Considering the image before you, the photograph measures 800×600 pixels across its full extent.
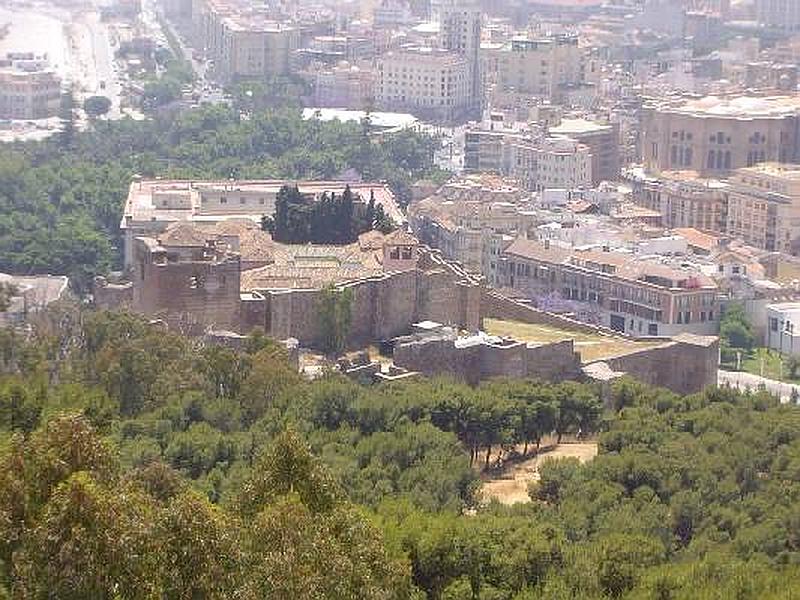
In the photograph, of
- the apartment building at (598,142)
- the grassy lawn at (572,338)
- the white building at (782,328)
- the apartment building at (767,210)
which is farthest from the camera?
the apartment building at (598,142)

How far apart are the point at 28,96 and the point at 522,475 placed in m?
52.9

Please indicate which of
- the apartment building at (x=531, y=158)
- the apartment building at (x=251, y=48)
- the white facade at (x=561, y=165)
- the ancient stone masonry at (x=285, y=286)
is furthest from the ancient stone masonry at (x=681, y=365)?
the apartment building at (x=251, y=48)

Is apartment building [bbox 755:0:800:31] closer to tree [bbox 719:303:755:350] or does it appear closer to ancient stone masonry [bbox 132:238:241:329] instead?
tree [bbox 719:303:755:350]

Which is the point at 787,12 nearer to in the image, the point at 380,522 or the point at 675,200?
the point at 675,200

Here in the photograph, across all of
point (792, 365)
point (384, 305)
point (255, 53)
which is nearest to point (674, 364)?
point (384, 305)

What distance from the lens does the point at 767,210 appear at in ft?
190

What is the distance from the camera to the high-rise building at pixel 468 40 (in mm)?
84250

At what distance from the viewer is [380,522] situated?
21000 millimetres

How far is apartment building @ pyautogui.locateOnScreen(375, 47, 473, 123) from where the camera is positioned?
82812 millimetres

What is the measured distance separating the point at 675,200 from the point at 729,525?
35.8 meters

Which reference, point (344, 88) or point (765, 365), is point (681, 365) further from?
point (344, 88)

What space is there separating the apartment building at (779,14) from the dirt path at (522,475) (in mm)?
79400

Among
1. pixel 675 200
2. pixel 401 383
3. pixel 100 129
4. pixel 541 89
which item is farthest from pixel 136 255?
pixel 541 89

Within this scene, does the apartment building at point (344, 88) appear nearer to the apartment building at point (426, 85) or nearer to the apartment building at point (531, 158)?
the apartment building at point (426, 85)
